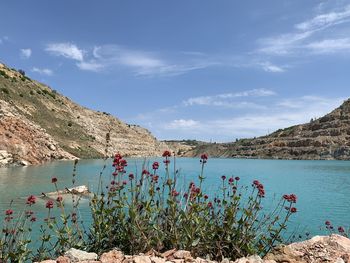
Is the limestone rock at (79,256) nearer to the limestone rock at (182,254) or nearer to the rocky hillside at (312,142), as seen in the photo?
the limestone rock at (182,254)

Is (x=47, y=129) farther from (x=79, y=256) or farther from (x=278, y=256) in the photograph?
(x=278, y=256)

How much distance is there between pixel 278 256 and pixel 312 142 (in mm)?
146117

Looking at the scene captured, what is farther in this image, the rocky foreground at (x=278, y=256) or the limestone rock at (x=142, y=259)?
the rocky foreground at (x=278, y=256)

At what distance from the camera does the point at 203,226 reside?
8148 mm

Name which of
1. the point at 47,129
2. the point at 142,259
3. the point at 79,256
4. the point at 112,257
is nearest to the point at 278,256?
the point at 142,259

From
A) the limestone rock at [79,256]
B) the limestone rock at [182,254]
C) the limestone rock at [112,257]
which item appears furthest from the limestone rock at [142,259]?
the limestone rock at [79,256]

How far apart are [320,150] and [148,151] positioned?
60.7 meters

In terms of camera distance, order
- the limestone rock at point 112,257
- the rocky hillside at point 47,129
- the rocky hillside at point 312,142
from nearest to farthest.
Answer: the limestone rock at point 112,257 → the rocky hillside at point 47,129 → the rocky hillside at point 312,142

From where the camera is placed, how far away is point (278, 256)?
7812 mm

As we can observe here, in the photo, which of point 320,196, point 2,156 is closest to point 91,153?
point 2,156

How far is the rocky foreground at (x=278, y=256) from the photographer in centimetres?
695

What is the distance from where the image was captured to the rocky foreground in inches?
273

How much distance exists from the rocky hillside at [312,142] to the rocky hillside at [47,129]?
46.2m

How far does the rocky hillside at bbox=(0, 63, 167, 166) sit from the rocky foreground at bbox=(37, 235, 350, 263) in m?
50.8
